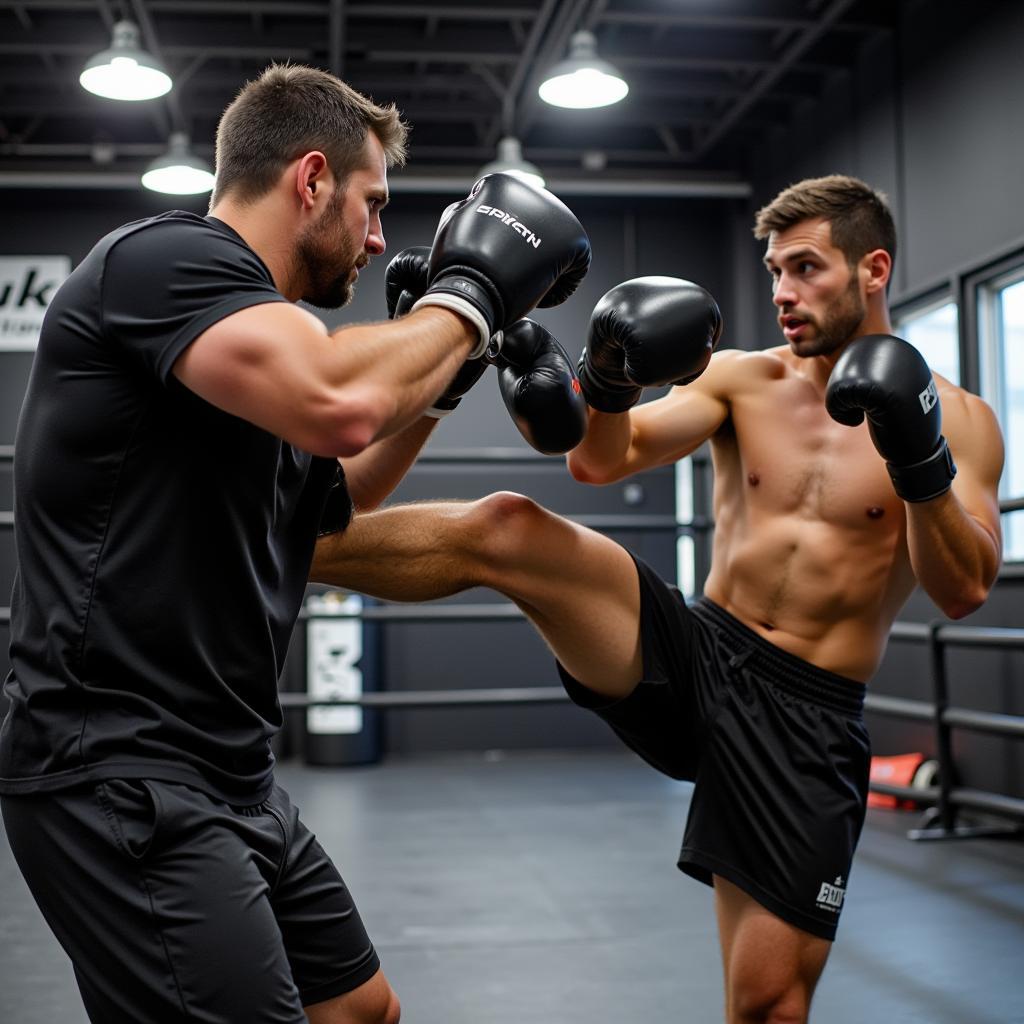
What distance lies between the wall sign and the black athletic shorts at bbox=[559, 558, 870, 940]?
559 cm

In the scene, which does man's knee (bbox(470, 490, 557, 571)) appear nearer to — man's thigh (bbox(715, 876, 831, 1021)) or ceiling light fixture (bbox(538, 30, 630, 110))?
man's thigh (bbox(715, 876, 831, 1021))

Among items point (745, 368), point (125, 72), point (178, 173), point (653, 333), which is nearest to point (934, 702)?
point (745, 368)

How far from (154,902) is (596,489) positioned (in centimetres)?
570

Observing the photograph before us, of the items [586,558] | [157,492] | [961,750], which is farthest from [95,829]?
[961,750]

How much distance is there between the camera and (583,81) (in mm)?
4449

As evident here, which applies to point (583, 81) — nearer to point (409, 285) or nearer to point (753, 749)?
point (409, 285)

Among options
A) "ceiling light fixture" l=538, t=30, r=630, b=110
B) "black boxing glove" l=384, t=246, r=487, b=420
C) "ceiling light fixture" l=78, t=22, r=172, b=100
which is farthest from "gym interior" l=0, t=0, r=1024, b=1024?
"black boxing glove" l=384, t=246, r=487, b=420

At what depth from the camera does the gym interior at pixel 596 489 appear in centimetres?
271

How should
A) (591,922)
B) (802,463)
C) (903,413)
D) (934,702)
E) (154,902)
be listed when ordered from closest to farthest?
(154,902)
(903,413)
(802,463)
(591,922)
(934,702)

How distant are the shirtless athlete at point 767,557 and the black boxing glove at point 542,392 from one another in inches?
3.7

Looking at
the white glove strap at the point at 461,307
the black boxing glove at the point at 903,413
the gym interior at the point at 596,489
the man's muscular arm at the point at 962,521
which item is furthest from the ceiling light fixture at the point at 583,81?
the white glove strap at the point at 461,307

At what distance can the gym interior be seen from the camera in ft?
8.91

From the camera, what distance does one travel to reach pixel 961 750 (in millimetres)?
4457

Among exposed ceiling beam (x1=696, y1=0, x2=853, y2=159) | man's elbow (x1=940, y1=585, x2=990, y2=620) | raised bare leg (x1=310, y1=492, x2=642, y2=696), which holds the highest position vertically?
exposed ceiling beam (x1=696, y1=0, x2=853, y2=159)
